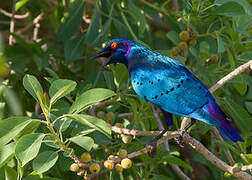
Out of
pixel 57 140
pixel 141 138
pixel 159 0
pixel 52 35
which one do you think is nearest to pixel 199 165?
pixel 141 138

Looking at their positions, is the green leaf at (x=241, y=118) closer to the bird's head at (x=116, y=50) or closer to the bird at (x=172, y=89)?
the bird at (x=172, y=89)

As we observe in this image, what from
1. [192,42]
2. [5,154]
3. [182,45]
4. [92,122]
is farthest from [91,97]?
[192,42]

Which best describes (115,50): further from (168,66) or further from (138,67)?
(168,66)

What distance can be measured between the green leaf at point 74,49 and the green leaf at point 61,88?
5.23ft

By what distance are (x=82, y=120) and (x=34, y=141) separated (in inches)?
11.0

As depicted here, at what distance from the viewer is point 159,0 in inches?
177

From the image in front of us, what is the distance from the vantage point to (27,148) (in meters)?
2.00

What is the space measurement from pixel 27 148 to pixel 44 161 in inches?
9.1

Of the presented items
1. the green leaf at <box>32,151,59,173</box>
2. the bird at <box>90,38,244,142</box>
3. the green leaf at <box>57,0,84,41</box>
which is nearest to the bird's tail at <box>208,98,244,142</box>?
the bird at <box>90,38,244,142</box>

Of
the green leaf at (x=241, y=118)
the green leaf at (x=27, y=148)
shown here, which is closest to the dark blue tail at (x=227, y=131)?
the green leaf at (x=241, y=118)

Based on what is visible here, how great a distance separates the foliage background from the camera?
2188mm

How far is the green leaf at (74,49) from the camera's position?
3.91 m

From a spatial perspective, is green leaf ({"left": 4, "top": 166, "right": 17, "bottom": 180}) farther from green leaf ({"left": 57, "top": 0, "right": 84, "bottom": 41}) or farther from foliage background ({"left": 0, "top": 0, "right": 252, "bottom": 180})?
green leaf ({"left": 57, "top": 0, "right": 84, "bottom": 41})

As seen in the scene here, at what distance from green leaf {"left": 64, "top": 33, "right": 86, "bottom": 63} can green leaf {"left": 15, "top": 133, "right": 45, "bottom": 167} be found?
191cm
